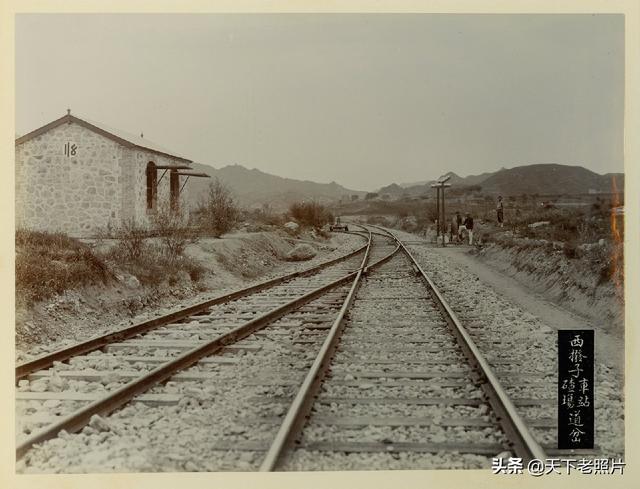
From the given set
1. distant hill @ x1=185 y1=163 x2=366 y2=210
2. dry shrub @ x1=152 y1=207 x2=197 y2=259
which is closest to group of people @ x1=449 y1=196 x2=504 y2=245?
distant hill @ x1=185 y1=163 x2=366 y2=210

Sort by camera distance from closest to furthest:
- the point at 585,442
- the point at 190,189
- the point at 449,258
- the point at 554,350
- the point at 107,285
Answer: the point at 585,442, the point at 554,350, the point at 107,285, the point at 190,189, the point at 449,258

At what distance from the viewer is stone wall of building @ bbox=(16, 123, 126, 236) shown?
483cm

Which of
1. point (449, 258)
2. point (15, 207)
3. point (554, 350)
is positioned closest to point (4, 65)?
point (15, 207)

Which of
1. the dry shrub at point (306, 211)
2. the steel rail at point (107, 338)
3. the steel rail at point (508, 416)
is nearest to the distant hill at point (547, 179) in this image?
the steel rail at point (508, 416)

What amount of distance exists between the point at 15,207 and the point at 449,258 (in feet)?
35.9

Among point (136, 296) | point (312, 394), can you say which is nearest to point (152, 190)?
point (136, 296)

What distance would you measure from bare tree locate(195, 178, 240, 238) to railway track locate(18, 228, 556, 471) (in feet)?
8.85

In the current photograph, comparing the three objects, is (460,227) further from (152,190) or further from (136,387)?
(136,387)

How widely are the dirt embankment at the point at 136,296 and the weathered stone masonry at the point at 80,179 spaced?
686 millimetres

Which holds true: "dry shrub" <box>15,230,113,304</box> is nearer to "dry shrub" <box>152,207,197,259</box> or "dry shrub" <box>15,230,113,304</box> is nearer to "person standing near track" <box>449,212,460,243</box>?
"dry shrub" <box>152,207,197,259</box>

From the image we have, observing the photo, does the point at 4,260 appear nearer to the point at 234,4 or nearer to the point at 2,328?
the point at 2,328

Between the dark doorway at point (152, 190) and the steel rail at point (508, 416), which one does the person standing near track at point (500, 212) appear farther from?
the dark doorway at point (152, 190)

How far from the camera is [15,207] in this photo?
4.68 metres

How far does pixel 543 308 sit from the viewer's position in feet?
24.0
